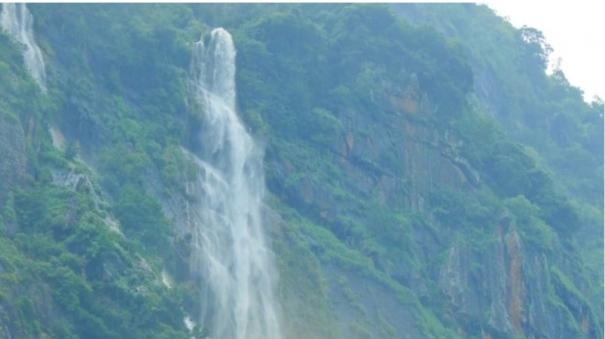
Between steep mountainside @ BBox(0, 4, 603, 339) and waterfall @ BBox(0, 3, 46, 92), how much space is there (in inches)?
4.7

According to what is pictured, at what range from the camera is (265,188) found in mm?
69500

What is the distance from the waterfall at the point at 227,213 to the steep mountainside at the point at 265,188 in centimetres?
9

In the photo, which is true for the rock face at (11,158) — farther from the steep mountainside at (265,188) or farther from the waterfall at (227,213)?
the waterfall at (227,213)

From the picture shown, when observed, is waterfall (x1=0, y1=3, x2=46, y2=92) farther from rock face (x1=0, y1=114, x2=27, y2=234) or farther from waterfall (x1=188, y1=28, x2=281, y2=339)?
waterfall (x1=188, y1=28, x2=281, y2=339)

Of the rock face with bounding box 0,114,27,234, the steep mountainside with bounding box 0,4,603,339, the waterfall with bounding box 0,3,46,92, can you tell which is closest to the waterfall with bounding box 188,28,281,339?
the steep mountainside with bounding box 0,4,603,339

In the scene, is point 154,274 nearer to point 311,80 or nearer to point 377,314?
point 377,314

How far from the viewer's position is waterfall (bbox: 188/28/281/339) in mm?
63125

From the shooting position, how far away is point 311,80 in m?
75.6

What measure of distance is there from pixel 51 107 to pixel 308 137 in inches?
542

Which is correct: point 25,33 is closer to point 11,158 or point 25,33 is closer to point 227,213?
point 227,213

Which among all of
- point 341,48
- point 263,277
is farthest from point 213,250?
point 341,48

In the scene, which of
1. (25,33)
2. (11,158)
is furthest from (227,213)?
(11,158)

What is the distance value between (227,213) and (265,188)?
298 cm

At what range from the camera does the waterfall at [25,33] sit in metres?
64.1
